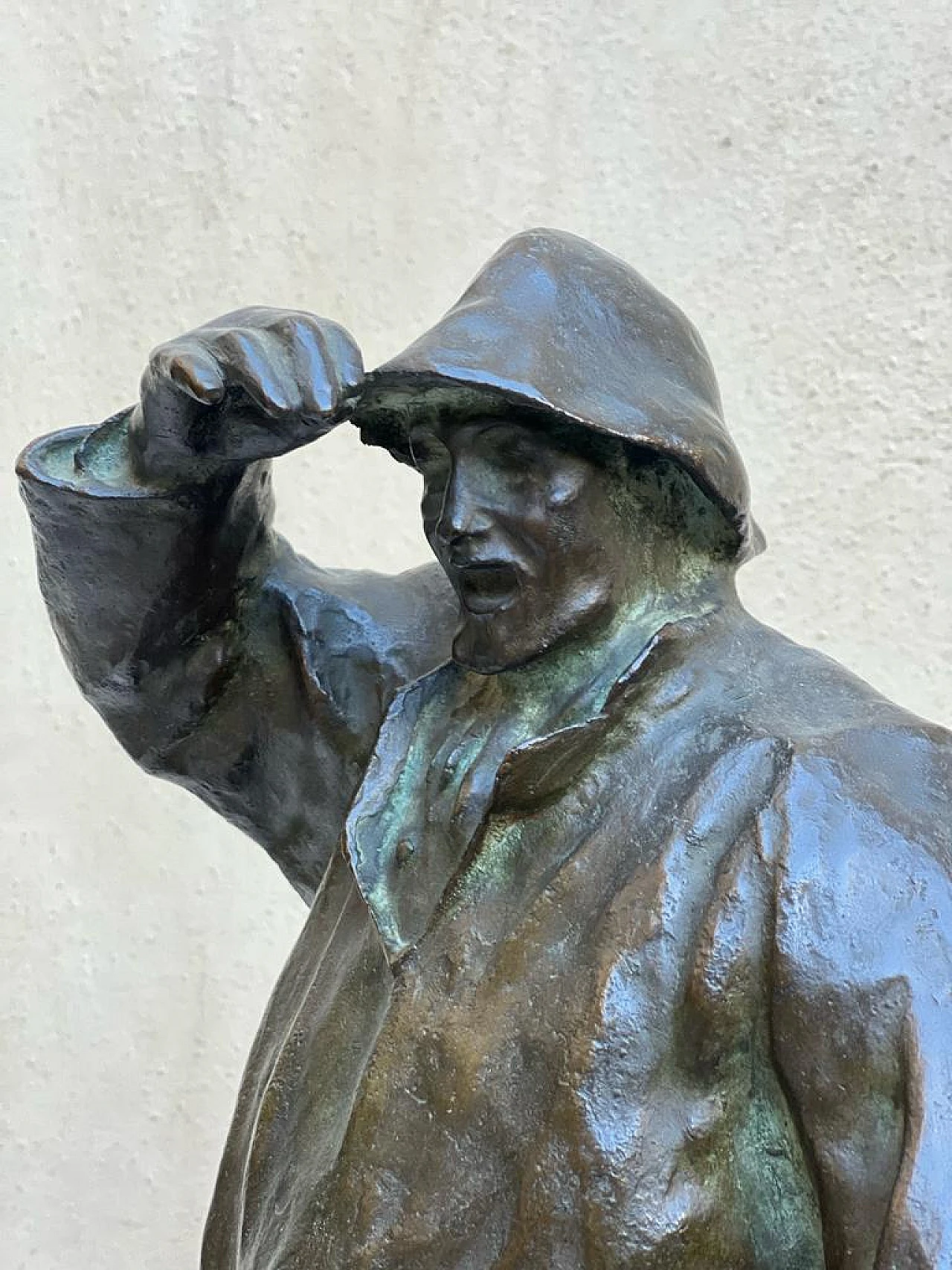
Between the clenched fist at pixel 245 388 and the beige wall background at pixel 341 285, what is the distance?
1009 millimetres

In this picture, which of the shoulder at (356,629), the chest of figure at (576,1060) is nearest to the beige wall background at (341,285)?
the shoulder at (356,629)

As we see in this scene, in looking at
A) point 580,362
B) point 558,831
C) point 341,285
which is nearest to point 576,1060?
point 558,831

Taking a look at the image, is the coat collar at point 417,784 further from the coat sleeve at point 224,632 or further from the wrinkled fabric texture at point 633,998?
the coat sleeve at point 224,632

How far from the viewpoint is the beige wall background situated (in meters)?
2.01

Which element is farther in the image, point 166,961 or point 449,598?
point 166,961

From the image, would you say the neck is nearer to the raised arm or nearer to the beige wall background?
the raised arm

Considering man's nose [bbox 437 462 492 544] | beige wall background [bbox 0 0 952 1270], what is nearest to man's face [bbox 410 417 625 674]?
man's nose [bbox 437 462 492 544]

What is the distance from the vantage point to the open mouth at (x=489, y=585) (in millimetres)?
1075

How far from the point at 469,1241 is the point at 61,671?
1.51 metres

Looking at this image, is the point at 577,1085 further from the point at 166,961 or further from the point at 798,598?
the point at 166,961

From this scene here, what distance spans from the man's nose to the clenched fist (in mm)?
80

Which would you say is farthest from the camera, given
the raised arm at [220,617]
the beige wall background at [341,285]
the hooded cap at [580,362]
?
the beige wall background at [341,285]

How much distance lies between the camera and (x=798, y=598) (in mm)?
2057

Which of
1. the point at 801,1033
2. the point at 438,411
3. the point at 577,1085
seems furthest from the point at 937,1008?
the point at 438,411
